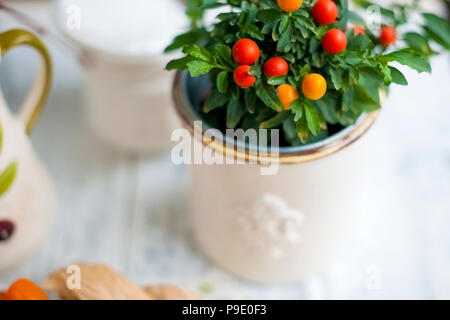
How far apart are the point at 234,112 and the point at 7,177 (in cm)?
24

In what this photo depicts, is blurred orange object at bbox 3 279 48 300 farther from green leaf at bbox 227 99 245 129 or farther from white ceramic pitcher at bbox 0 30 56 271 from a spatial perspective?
green leaf at bbox 227 99 245 129

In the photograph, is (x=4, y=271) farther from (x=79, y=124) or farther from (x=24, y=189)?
(x=79, y=124)

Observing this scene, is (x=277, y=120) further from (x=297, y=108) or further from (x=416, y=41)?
(x=416, y=41)

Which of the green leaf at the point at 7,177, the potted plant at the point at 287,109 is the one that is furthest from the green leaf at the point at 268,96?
the green leaf at the point at 7,177

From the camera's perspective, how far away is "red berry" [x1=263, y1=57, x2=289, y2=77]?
1.62 feet

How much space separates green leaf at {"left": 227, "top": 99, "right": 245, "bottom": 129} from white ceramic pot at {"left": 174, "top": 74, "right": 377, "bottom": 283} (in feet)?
0.09

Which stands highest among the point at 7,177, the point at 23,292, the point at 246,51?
the point at 246,51

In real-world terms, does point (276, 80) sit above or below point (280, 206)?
above

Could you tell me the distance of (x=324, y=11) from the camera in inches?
19.5

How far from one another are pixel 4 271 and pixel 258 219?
0.29 m

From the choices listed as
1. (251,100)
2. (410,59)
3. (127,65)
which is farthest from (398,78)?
Result: (127,65)

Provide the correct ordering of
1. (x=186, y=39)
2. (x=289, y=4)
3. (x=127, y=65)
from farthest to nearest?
(x=127, y=65)
(x=186, y=39)
(x=289, y=4)

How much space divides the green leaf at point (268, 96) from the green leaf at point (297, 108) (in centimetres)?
1
